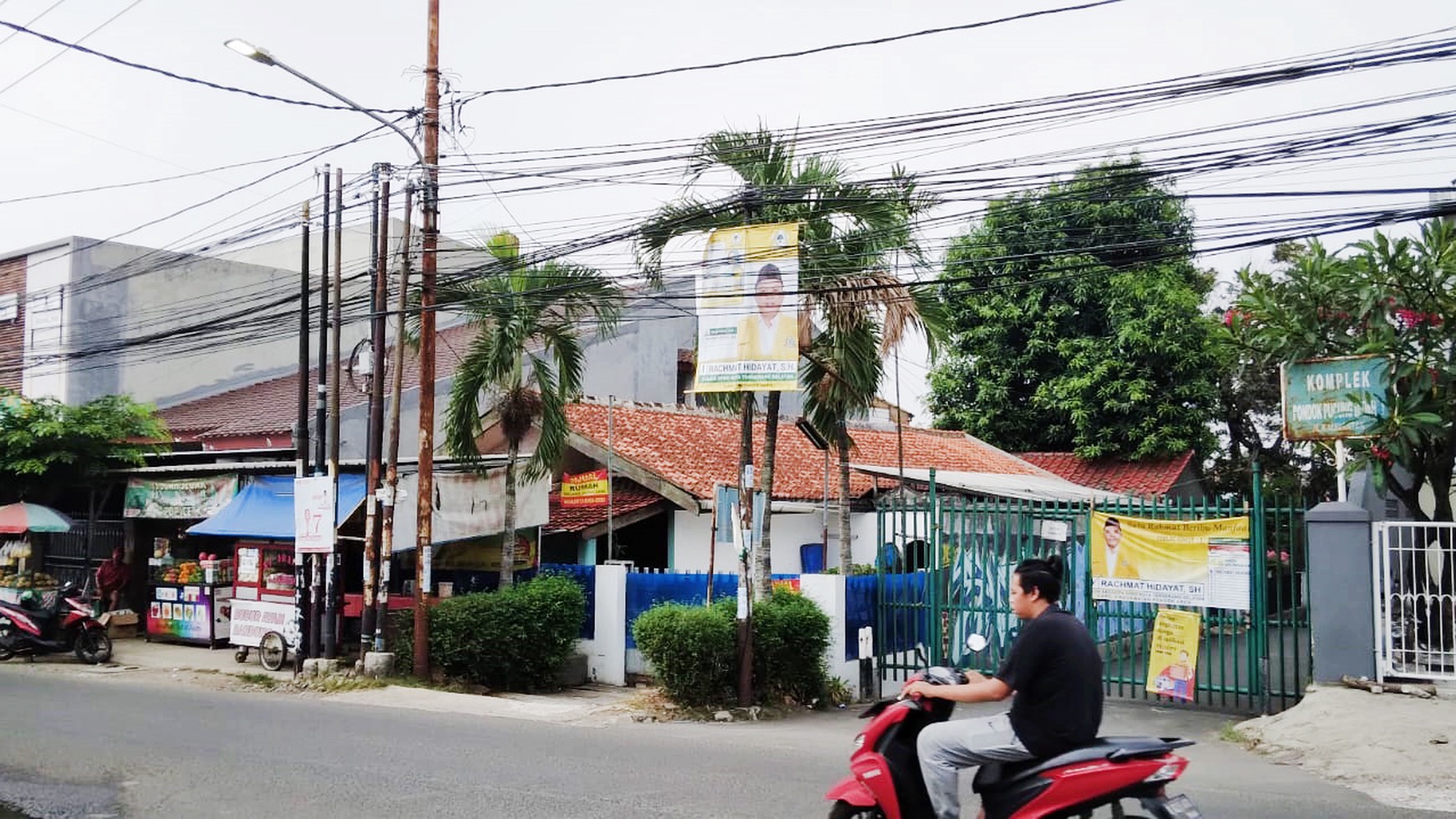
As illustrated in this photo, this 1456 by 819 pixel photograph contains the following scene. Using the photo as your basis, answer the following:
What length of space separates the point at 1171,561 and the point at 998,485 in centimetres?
626

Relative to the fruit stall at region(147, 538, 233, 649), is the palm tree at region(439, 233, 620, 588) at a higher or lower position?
higher

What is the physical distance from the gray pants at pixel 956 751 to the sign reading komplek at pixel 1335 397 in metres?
7.51

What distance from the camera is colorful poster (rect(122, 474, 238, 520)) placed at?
63.0ft

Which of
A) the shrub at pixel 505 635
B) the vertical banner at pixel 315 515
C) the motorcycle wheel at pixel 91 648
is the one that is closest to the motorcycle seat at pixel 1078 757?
the shrub at pixel 505 635

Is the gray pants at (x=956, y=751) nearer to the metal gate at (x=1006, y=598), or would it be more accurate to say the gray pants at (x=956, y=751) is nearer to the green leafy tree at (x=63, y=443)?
the metal gate at (x=1006, y=598)

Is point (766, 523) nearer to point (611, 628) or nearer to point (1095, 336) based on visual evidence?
point (611, 628)

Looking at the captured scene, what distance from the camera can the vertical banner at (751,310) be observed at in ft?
42.0

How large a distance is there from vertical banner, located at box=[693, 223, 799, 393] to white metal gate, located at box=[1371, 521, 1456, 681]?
5.93 m

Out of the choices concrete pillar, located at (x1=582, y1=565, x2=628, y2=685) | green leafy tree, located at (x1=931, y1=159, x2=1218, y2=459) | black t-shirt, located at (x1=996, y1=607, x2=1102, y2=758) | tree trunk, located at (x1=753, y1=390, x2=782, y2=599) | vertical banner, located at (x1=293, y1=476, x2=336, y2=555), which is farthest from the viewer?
green leafy tree, located at (x1=931, y1=159, x2=1218, y2=459)

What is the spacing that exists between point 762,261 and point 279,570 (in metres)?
9.36

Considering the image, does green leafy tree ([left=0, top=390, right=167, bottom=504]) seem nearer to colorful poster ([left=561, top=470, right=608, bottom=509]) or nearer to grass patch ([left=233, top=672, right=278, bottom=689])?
grass patch ([left=233, top=672, right=278, bottom=689])

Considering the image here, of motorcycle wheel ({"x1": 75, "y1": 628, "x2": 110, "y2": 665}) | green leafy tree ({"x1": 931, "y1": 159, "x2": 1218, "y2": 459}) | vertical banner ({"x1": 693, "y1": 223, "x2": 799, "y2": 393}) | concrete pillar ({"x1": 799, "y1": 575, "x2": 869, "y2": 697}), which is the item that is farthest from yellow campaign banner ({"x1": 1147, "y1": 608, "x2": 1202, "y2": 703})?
green leafy tree ({"x1": 931, "y1": 159, "x2": 1218, "y2": 459})

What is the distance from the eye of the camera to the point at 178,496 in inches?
783

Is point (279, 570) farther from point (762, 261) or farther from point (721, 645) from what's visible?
point (762, 261)
